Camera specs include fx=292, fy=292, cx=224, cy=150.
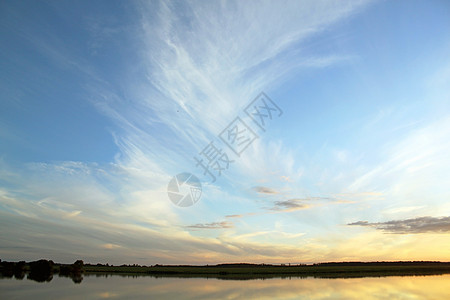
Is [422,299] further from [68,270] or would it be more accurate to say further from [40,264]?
[40,264]

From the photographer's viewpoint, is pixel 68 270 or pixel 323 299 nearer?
pixel 323 299

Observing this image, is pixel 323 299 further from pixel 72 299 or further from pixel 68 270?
pixel 68 270

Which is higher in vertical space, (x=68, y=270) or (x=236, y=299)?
(x=68, y=270)

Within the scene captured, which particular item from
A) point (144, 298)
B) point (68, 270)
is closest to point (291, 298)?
point (144, 298)

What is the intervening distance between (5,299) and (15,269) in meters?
79.2

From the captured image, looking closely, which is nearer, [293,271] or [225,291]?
[225,291]

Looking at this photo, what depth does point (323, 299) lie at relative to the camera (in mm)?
24188

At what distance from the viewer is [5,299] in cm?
2227

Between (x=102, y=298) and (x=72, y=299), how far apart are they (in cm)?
226

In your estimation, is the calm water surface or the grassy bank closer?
the calm water surface

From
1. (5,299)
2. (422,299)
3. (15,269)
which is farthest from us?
(15,269)

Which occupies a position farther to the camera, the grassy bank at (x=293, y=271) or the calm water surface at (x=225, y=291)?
the grassy bank at (x=293, y=271)

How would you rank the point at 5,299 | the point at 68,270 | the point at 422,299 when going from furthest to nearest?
1. the point at 68,270
2. the point at 422,299
3. the point at 5,299

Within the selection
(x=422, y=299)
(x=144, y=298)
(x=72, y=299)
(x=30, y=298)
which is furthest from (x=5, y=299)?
(x=422, y=299)
